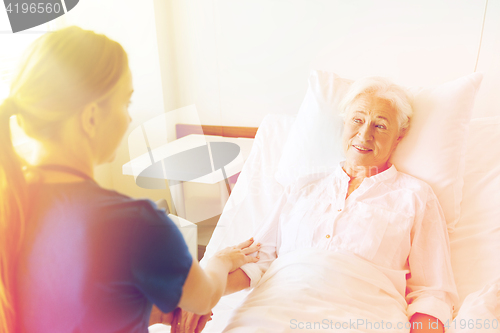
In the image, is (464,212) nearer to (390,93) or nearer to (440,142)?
(440,142)

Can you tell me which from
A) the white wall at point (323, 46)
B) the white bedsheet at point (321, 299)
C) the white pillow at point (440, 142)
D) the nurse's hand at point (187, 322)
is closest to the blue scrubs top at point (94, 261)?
the nurse's hand at point (187, 322)

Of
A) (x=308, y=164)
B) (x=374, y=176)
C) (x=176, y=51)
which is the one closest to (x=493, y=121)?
(x=374, y=176)

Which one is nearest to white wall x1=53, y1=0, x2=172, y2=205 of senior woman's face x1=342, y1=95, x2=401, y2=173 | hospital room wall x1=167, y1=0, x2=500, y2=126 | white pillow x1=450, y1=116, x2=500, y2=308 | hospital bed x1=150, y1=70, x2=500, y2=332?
hospital bed x1=150, y1=70, x2=500, y2=332

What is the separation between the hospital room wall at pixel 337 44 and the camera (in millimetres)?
1343

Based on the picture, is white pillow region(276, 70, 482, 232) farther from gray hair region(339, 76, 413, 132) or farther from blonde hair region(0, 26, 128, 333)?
blonde hair region(0, 26, 128, 333)

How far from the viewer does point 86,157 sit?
1.16 feet

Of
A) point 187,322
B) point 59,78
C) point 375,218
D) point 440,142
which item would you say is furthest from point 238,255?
point 440,142

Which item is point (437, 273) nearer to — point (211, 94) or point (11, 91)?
point (211, 94)

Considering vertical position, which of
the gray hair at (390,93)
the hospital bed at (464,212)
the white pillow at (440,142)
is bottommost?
the hospital bed at (464,212)

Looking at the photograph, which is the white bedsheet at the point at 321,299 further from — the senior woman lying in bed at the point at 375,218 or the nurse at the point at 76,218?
the nurse at the point at 76,218

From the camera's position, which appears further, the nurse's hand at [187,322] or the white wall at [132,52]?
the nurse's hand at [187,322]

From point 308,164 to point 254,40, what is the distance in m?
0.57

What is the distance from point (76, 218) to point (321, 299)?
25.5 inches

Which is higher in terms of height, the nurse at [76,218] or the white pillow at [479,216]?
the nurse at [76,218]
